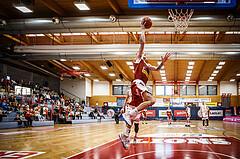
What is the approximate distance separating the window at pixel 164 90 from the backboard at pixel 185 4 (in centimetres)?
3761

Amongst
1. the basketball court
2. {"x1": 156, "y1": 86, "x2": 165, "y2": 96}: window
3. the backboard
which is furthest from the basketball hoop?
{"x1": 156, "y1": 86, "x2": 165, "y2": 96}: window

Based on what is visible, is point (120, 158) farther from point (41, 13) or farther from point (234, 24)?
point (41, 13)

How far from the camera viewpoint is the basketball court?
6551mm

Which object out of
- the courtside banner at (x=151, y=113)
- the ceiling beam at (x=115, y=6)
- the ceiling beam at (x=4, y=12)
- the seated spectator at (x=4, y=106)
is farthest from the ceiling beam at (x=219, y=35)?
the seated spectator at (x=4, y=106)

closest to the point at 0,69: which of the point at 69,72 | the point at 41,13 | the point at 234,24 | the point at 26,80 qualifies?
the point at 26,80

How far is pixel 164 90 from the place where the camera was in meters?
43.9

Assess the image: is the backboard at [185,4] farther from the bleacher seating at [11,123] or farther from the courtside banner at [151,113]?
the courtside banner at [151,113]

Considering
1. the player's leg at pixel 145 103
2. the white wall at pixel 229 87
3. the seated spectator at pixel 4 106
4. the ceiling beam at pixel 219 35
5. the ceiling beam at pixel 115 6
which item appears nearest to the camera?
the player's leg at pixel 145 103

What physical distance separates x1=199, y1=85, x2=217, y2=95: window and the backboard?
38.6 metres

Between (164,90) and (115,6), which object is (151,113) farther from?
(115,6)

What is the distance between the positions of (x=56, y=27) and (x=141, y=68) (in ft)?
38.7

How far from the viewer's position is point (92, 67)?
3238 cm

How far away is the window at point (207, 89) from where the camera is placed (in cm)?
4316

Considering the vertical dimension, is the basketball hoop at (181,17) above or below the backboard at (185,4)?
above
